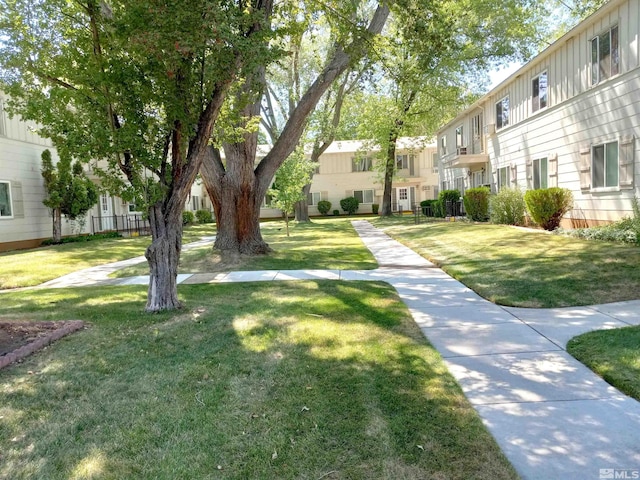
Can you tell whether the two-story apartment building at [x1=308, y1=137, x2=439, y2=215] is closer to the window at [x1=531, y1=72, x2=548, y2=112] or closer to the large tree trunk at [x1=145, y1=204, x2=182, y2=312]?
the window at [x1=531, y1=72, x2=548, y2=112]

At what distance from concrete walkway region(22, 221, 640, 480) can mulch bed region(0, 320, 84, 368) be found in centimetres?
424

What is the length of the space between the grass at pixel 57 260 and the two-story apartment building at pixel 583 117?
14.3 metres

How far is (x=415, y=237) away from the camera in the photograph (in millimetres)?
16641

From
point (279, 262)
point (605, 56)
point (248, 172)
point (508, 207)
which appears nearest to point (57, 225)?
point (248, 172)

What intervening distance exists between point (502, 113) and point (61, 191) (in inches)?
751

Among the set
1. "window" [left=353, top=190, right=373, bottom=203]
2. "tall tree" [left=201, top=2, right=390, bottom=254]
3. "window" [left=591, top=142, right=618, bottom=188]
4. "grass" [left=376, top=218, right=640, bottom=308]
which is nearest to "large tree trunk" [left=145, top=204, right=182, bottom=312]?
"grass" [left=376, top=218, right=640, bottom=308]

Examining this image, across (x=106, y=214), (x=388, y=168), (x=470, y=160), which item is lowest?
(x=106, y=214)

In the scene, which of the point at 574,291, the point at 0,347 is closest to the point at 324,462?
the point at 0,347

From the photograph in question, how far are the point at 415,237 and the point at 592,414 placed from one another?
13.5m

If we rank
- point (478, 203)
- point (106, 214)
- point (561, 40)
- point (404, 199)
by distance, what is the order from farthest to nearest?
point (404, 199)
point (106, 214)
point (478, 203)
point (561, 40)

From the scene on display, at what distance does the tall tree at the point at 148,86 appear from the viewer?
525cm

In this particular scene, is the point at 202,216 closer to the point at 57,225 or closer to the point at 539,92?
the point at 57,225

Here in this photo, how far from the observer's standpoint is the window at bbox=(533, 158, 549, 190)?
15859mm

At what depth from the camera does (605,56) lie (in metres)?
12.1
